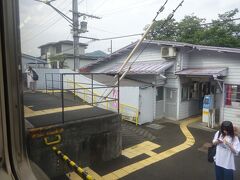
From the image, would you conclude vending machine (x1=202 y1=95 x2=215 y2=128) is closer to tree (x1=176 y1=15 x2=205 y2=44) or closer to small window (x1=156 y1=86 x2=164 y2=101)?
small window (x1=156 y1=86 x2=164 y2=101)

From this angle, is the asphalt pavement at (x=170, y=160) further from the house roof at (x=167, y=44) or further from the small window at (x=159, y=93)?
the house roof at (x=167, y=44)

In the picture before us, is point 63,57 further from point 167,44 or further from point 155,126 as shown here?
point 155,126

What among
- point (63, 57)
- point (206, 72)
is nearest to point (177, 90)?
point (206, 72)

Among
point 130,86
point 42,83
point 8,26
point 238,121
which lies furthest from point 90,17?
point 8,26

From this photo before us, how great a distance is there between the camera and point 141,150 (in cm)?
711

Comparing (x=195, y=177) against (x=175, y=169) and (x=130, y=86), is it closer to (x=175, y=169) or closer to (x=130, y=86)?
(x=175, y=169)

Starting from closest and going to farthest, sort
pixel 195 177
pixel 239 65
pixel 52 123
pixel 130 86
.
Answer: pixel 52 123 → pixel 195 177 → pixel 239 65 → pixel 130 86

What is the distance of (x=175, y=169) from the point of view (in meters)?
5.84

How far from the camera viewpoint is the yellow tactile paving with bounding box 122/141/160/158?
674 centimetres

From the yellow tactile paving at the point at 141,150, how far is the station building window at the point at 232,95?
4.60m

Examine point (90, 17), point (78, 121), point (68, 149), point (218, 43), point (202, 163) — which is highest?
point (90, 17)

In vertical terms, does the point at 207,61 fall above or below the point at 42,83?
above

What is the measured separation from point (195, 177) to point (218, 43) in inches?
598

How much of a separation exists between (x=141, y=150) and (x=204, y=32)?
1455cm
